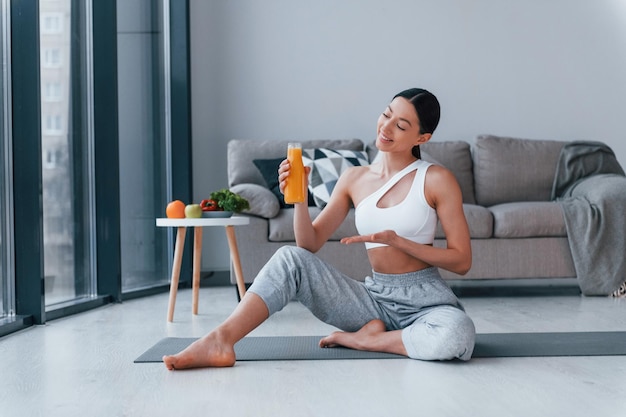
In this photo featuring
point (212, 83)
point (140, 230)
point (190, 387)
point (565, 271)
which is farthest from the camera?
point (212, 83)

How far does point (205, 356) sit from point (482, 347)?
90cm

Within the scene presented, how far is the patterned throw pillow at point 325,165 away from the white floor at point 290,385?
63.2 inches

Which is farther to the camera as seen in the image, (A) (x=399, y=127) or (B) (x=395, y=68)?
(B) (x=395, y=68)

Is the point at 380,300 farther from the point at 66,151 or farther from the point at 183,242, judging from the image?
the point at 66,151

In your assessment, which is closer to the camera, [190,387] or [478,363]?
[190,387]

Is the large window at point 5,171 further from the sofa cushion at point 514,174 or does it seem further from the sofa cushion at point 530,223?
the sofa cushion at point 514,174

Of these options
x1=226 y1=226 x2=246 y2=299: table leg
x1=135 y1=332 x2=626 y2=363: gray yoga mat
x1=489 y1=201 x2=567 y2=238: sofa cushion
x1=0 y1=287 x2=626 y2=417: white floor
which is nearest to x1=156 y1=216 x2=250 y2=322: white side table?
x1=226 y1=226 x2=246 y2=299: table leg

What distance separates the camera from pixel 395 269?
248 cm

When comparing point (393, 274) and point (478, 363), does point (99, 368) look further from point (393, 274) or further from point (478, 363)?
point (478, 363)

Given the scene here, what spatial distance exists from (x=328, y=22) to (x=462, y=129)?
1.12 m

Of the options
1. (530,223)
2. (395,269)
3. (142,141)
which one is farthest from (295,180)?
(142,141)

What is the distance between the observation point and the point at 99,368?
2.36m

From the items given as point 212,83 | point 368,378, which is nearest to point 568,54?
point 212,83

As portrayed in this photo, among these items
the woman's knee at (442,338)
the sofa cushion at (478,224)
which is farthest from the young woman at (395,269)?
the sofa cushion at (478,224)
